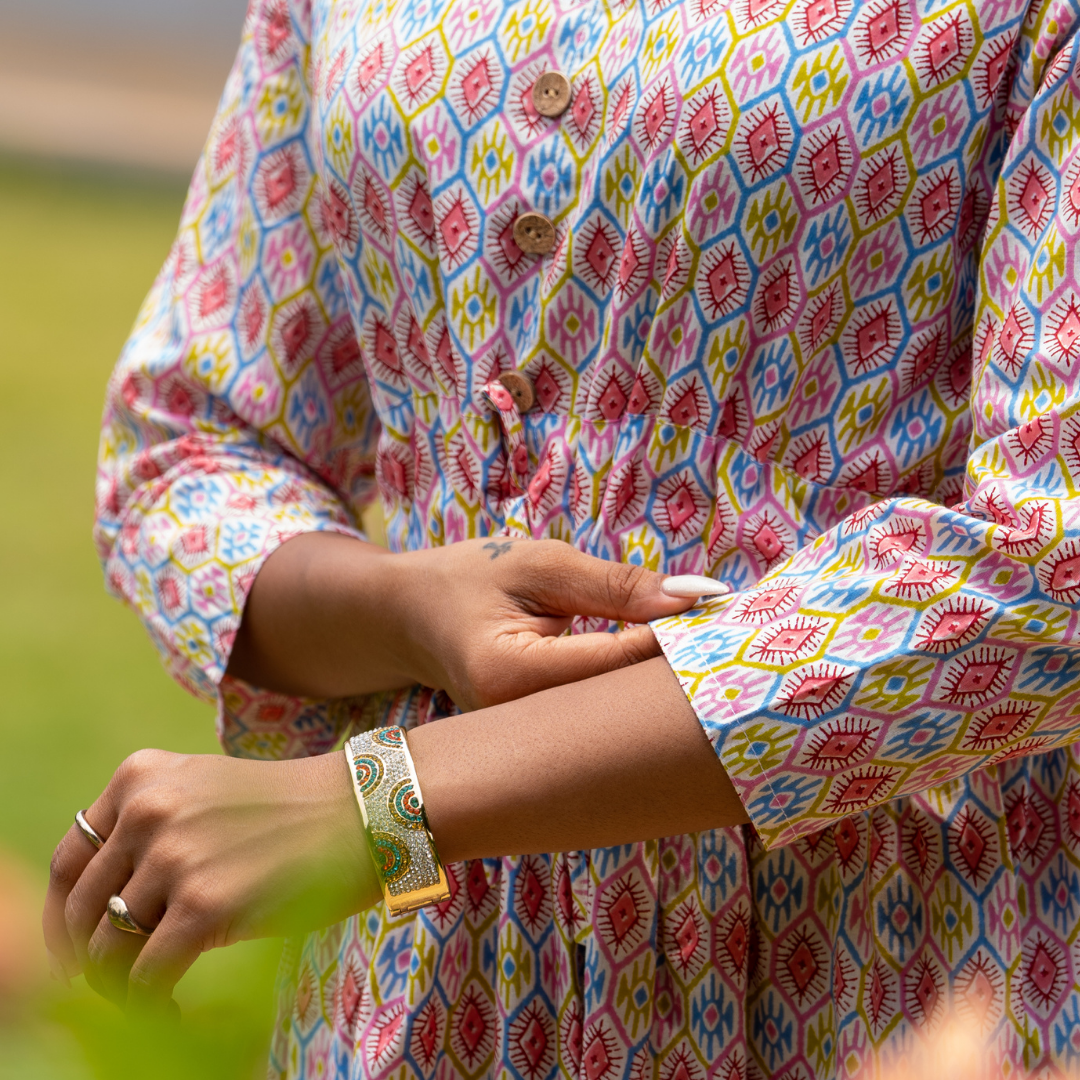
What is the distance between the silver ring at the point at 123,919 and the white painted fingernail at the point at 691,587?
25 cm

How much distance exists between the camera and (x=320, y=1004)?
26.1 inches

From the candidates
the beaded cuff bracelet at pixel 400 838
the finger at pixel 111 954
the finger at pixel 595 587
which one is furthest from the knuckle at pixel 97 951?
the finger at pixel 595 587

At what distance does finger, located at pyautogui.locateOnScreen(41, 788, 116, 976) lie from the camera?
469 millimetres

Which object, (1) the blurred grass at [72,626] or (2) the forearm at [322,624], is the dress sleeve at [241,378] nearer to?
(2) the forearm at [322,624]

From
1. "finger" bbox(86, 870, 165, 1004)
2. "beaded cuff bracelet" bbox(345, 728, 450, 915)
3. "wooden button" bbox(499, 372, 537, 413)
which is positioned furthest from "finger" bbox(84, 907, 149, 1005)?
"wooden button" bbox(499, 372, 537, 413)

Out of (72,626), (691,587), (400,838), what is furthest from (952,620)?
(72,626)

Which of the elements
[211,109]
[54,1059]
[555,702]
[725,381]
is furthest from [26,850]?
[211,109]

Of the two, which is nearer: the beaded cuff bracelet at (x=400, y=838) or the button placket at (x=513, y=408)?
the beaded cuff bracelet at (x=400, y=838)

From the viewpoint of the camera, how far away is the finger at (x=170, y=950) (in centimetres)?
42

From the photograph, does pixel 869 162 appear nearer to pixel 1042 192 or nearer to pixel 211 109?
pixel 1042 192

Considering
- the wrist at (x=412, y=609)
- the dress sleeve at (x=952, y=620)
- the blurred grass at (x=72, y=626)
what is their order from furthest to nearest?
the wrist at (x=412, y=609), the dress sleeve at (x=952, y=620), the blurred grass at (x=72, y=626)

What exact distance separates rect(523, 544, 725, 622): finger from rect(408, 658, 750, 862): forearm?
4 cm

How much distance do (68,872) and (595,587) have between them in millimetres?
259

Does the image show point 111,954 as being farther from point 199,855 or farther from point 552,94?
point 552,94
